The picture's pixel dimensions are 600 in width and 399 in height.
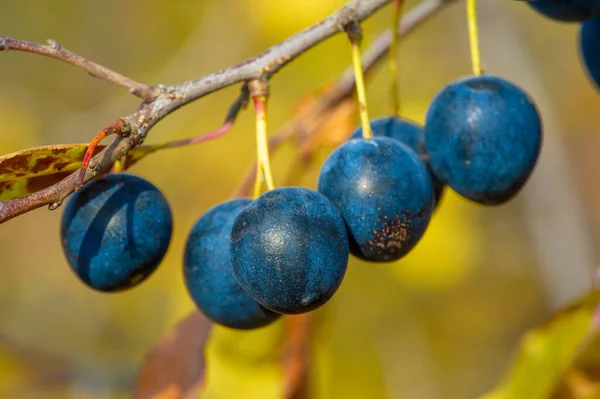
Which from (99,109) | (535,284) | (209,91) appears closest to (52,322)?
(99,109)

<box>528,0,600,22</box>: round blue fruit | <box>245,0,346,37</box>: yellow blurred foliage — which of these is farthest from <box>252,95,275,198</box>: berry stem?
<box>245,0,346,37</box>: yellow blurred foliage

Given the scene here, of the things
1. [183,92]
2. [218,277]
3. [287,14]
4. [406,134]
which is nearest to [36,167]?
[183,92]

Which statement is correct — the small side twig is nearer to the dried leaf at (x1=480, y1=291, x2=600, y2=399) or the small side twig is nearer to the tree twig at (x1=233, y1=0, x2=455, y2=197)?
the tree twig at (x1=233, y1=0, x2=455, y2=197)

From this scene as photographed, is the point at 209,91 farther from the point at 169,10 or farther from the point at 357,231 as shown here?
the point at 169,10

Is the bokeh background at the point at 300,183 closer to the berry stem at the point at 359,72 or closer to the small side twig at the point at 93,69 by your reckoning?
the berry stem at the point at 359,72

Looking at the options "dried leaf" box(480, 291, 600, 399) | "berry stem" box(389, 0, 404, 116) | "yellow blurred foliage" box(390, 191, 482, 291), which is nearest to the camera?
"berry stem" box(389, 0, 404, 116)

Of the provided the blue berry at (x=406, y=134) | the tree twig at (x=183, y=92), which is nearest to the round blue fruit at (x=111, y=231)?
the tree twig at (x=183, y=92)
